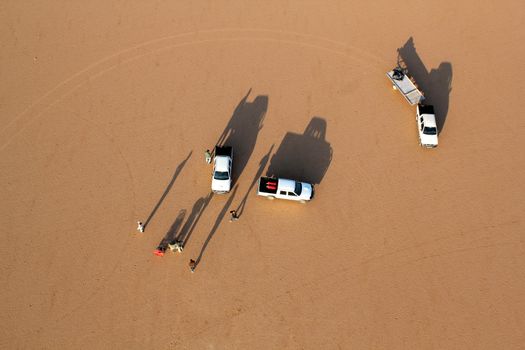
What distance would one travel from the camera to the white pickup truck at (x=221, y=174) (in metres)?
27.1

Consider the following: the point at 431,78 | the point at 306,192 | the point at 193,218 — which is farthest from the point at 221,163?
the point at 431,78

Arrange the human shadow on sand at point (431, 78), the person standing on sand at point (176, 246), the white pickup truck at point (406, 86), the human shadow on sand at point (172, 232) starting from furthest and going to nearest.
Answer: the human shadow on sand at point (431, 78) → the white pickup truck at point (406, 86) → the human shadow on sand at point (172, 232) → the person standing on sand at point (176, 246)

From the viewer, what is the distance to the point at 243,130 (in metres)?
30.2

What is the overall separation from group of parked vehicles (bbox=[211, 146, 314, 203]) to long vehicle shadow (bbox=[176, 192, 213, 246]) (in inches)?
45.3

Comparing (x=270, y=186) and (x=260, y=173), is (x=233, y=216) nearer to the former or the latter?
(x=270, y=186)

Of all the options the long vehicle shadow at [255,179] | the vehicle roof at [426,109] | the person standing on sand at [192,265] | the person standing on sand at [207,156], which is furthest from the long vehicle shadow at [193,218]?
the vehicle roof at [426,109]

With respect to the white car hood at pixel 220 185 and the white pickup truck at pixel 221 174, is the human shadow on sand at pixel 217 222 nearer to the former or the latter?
the white pickup truck at pixel 221 174

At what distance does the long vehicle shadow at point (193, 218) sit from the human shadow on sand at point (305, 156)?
483 centimetres

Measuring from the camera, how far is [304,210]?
27625 millimetres

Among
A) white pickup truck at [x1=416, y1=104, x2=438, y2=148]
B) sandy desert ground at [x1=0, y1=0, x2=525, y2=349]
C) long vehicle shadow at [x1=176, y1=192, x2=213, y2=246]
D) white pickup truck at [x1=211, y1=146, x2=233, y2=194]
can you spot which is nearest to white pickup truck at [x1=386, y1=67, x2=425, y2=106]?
sandy desert ground at [x1=0, y1=0, x2=525, y2=349]

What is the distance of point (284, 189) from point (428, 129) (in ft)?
36.8

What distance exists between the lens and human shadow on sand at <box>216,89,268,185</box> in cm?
2923

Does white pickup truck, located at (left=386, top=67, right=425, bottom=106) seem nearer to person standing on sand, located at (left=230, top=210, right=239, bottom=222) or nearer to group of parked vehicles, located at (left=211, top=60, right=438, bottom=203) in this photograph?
group of parked vehicles, located at (left=211, top=60, right=438, bottom=203)

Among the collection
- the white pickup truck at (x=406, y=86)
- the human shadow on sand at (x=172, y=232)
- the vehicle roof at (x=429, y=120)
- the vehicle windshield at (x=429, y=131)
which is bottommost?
the human shadow on sand at (x=172, y=232)
